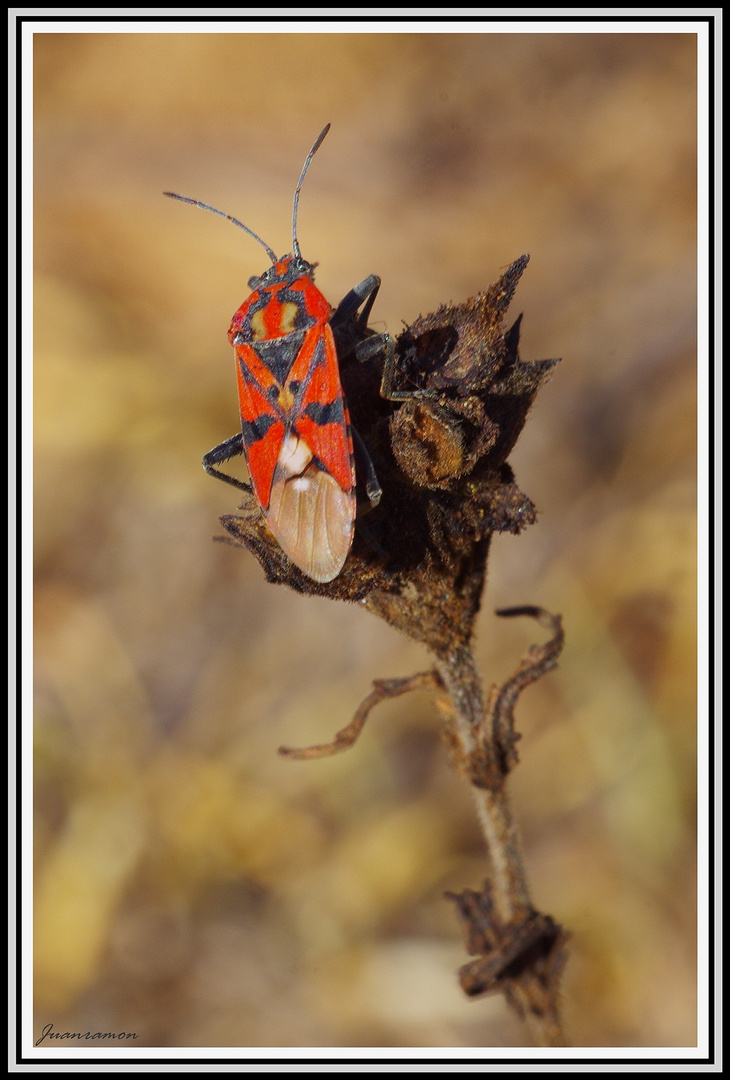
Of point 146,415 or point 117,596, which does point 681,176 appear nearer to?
point 146,415

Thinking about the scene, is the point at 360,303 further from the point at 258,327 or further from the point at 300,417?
the point at 300,417

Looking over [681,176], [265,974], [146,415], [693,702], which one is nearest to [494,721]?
[693,702]

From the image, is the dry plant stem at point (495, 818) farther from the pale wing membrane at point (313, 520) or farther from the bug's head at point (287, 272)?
the bug's head at point (287, 272)
